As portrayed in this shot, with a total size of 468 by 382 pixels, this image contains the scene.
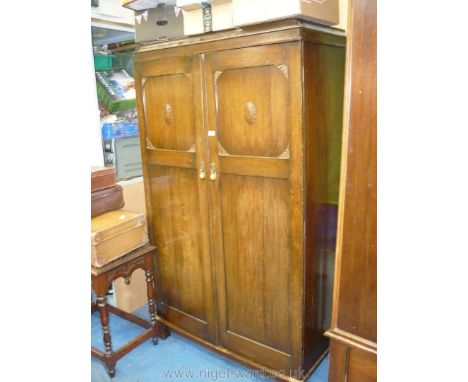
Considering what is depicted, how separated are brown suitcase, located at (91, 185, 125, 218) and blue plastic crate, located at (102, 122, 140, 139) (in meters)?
0.38

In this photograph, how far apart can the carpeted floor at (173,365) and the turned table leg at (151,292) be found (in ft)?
0.32

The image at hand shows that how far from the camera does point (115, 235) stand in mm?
1880

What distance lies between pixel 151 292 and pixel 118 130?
988mm

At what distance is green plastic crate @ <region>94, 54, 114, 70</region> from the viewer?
2.32m

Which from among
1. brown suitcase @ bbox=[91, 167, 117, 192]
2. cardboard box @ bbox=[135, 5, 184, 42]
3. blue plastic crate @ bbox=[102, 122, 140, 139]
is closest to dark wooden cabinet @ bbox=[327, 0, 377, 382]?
cardboard box @ bbox=[135, 5, 184, 42]

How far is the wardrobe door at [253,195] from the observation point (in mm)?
1488

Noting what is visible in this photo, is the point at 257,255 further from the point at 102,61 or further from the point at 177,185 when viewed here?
the point at 102,61

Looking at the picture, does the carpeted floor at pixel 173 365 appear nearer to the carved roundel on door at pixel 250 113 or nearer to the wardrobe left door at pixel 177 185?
the wardrobe left door at pixel 177 185

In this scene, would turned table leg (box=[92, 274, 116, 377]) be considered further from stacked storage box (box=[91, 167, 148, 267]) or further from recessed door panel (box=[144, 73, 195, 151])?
recessed door panel (box=[144, 73, 195, 151])

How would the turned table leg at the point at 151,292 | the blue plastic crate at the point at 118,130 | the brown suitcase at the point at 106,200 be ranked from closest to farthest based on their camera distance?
the brown suitcase at the point at 106,200 < the turned table leg at the point at 151,292 < the blue plastic crate at the point at 118,130

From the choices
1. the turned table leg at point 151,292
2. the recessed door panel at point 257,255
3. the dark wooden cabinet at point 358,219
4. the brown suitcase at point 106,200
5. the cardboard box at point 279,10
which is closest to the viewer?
the dark wooden cabinet at point 358,219

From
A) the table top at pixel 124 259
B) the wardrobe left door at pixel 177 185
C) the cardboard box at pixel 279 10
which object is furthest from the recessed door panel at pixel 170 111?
the table top at pixel 124 259

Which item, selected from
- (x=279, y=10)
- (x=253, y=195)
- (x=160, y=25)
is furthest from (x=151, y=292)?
(x=279, y=10)
